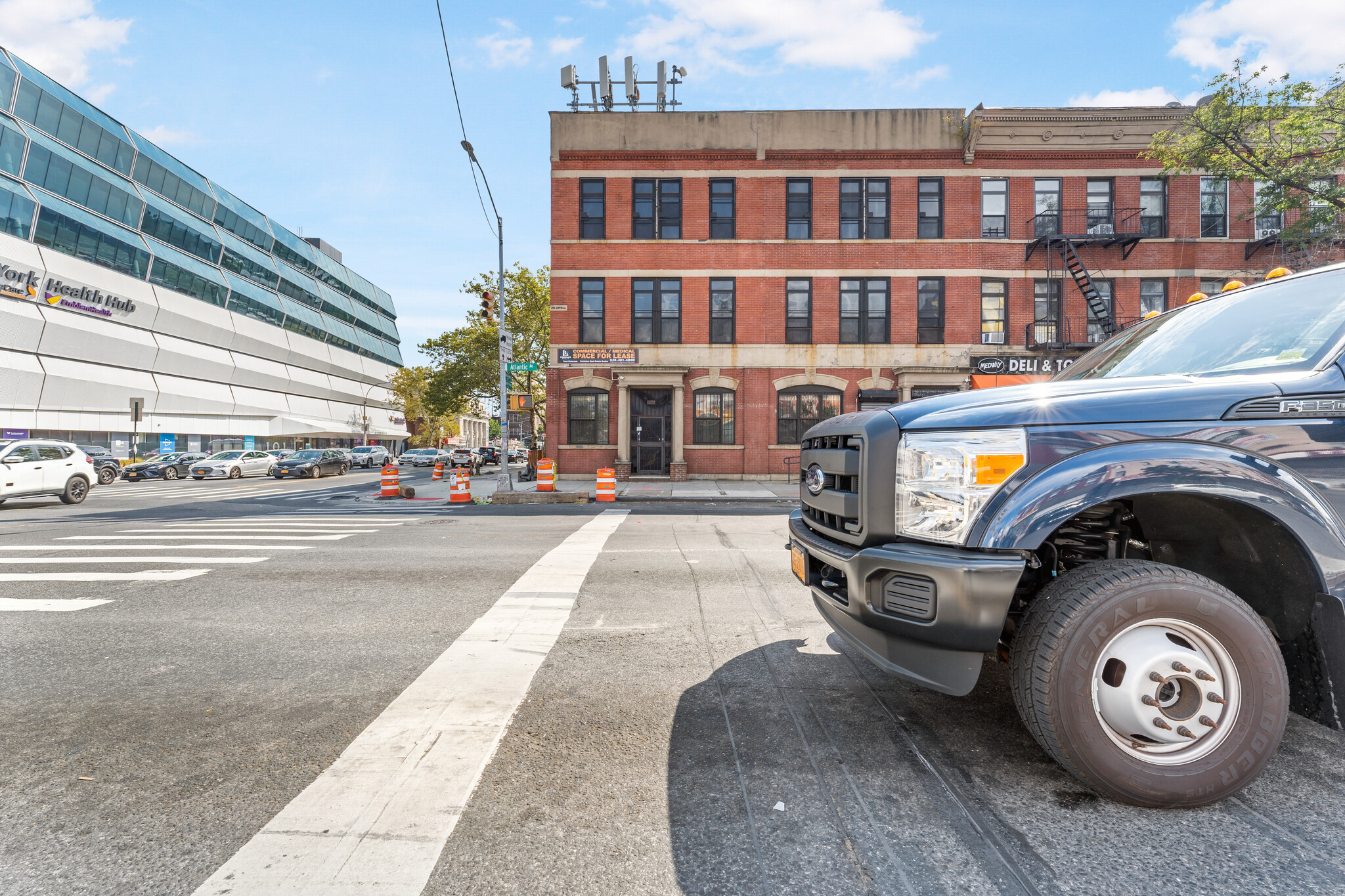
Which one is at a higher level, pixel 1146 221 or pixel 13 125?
pixel 13 125

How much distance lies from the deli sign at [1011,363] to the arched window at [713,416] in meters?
9.23

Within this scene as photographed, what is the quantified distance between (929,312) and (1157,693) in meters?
23.2

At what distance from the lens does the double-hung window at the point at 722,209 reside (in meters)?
23.5

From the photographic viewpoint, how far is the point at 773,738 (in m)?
2.81

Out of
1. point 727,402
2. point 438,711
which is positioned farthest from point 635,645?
point 727,402

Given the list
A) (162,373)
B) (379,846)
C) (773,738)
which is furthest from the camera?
(162,373)

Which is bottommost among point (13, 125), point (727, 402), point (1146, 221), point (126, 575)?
point (126, 575)

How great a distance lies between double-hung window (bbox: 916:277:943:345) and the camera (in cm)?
2312

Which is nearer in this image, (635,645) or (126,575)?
(635,645)

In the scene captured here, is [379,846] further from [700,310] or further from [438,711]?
[700,310]

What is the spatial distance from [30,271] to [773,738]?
5339 cm

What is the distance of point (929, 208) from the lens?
76.2 feet

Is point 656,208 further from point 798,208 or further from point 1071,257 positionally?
point 1071,257

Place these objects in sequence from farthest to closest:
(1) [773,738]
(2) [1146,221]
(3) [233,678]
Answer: (2) [1146,221] < (3) [233,678] < (1) [773,738]
